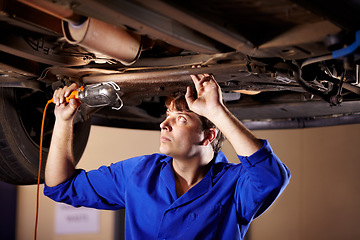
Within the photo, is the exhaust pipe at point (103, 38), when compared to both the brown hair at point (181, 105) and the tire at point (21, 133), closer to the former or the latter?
the brown hair at point (181, 105)

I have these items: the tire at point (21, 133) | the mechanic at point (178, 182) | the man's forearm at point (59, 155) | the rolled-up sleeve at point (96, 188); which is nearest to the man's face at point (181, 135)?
the mechanic at point (178, 182)

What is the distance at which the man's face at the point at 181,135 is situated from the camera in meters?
1.70

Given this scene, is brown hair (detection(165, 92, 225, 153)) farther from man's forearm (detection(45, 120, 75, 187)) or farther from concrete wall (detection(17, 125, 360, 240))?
concrete wall (detection(17, 125, 360, 240))

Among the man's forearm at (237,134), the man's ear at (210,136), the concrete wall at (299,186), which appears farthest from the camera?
the concrete wall at (299,186)

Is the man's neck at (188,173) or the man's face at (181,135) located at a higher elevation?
the man's face at (181,135)

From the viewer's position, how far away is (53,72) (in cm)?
166

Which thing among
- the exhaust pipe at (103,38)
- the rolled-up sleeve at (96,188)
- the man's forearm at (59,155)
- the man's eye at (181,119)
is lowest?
the rolled-up sleeve at (96,188)

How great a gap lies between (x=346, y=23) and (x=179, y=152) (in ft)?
2.91

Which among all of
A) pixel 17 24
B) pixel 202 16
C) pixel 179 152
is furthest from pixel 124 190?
pixel 202 16

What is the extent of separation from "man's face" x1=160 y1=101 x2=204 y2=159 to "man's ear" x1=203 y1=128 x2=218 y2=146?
3 centimetres

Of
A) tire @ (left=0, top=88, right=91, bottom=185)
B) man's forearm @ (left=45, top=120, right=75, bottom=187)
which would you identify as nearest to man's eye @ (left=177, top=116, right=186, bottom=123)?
man's forearm @ (left=45, top=120, right=75, bottom=187)

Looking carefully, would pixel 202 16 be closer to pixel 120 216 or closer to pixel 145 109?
pixel 145 109

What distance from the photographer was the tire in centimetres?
183

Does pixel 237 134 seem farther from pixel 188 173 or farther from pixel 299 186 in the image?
pixel 299 186
